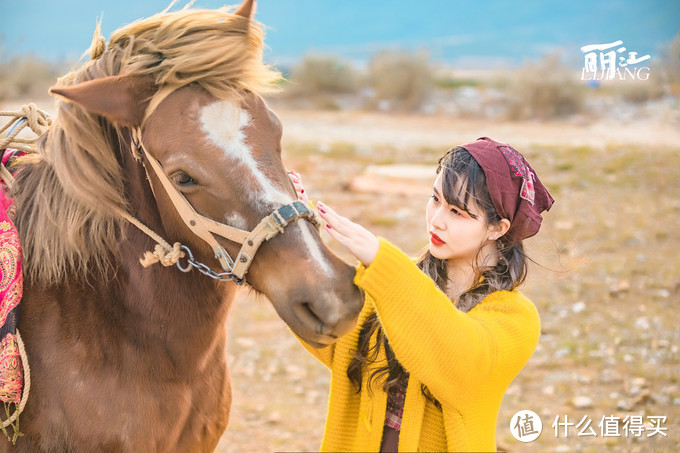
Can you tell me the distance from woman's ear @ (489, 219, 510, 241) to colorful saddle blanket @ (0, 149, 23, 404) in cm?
156

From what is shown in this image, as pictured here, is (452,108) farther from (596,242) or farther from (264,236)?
(264,236)

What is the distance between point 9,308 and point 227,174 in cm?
87

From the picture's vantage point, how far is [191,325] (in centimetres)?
201

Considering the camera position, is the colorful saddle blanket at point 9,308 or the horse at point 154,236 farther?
the colorful saddle blanket at point 9,308

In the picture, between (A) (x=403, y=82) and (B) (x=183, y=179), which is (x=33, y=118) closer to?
(B) (x=183, y=179)

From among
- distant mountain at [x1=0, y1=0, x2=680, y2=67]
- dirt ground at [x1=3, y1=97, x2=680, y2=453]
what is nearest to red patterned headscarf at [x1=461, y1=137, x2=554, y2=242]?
dirt ground at [x1=3, y1=97, x2=680, y2=453]

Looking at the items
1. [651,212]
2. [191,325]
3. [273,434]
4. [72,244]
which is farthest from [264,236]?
[651,212]

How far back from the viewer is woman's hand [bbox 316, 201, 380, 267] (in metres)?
1.58

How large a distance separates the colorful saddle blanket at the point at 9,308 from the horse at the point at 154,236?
0.21ft

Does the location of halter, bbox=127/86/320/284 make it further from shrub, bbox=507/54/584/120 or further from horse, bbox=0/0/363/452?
shrub, bbox=507/54/584/120

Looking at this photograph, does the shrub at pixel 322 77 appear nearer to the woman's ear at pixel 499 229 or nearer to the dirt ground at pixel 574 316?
the dirt ground at pixel 574 316

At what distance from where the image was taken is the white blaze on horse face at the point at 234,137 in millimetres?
1681

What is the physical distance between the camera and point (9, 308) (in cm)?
187

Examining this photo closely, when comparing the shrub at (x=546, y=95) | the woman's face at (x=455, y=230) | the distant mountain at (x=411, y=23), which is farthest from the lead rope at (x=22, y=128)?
the distant mountain at (x=411, y=23)
